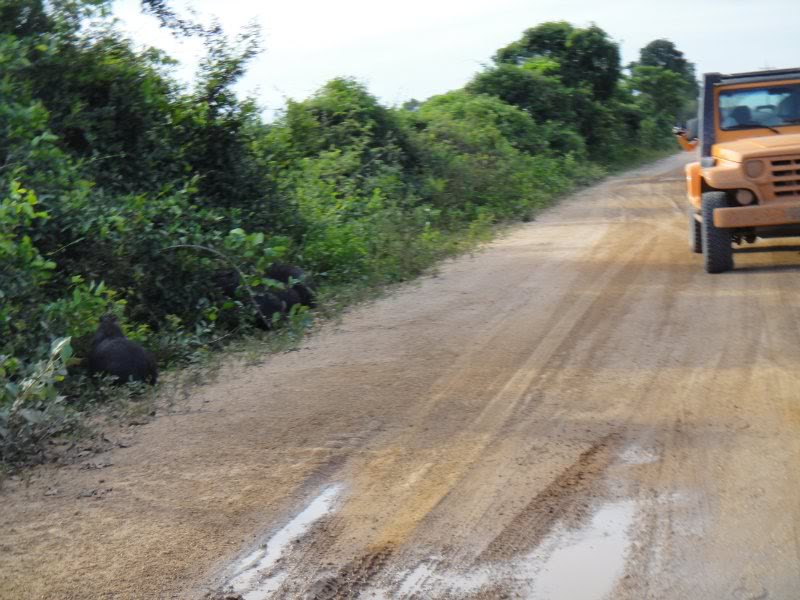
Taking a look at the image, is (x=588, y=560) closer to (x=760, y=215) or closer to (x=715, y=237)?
(x=760, y=215)

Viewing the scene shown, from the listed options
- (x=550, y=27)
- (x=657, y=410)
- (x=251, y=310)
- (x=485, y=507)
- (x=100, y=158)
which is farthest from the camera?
(x=550, y=27)

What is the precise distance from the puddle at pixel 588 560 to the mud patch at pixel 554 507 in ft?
0.31

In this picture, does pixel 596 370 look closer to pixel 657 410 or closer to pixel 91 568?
pixel 657 410

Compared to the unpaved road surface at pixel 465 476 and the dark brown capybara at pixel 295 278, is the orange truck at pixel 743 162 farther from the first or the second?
the dark brown capybara at pixel 295 278

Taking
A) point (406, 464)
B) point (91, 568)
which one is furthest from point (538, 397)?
point (91, 568)

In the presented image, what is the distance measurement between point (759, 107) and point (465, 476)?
7.28 m

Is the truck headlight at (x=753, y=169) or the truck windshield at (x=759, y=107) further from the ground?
the truck windshield at (x=759, y=107)

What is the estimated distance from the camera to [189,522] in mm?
4352

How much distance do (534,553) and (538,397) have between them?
2154 mm

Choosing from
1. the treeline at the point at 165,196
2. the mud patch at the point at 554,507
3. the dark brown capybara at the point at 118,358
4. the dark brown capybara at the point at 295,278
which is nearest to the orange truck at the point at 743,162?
the treeline at the point at 165,196

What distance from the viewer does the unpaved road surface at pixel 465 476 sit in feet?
12.2

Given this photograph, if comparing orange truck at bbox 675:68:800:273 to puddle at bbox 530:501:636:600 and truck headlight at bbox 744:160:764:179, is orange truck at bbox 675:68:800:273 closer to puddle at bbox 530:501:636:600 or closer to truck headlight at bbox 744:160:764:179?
truck headlight at bbox 744:160:764:179

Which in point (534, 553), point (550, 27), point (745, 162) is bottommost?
point (534, 553)

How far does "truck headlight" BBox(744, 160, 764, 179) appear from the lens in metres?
9.36
